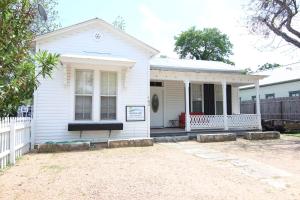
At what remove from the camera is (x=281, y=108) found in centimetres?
2144

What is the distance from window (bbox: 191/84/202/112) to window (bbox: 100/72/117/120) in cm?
606

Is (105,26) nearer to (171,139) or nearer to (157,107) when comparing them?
(171,139)

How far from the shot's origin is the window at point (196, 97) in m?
17.0

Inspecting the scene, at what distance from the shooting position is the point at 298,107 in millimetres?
19891

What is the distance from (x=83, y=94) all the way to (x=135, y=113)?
240cm

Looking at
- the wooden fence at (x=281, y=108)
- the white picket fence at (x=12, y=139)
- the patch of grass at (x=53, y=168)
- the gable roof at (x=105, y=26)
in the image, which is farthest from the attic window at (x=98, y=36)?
the wooden fence at (x=281, y=108)

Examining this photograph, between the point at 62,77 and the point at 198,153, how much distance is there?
240 inches

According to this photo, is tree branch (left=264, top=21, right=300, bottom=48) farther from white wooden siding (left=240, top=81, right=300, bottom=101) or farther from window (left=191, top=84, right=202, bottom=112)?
white wooden siding (left=240, top=81, right=300, bottom=101)

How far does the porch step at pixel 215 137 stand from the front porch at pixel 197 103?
1204 millimetres

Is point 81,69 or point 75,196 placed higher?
point 81,69

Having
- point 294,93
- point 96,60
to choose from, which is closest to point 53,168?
point 96,60

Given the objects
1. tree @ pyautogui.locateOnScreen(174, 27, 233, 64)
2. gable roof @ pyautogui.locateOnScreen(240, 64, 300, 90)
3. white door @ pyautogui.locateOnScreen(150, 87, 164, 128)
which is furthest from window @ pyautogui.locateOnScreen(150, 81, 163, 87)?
tree @ pyautogui.locateOnScreen(174, 27, 233, 64)

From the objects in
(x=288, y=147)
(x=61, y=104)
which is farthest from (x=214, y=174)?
(x=61, y=104)

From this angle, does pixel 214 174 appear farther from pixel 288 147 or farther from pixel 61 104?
pixel 61 104
